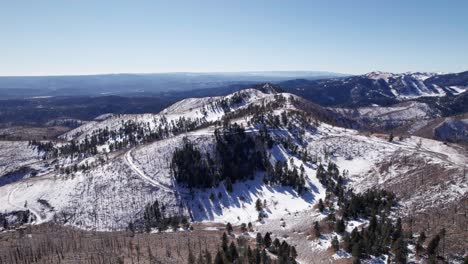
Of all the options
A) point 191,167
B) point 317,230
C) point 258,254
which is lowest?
point 317,230

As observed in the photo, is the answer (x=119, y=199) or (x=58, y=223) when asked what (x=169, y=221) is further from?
(x=58, y=223)

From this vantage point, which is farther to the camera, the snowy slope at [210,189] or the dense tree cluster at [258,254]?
the snowy slope at [210,189]

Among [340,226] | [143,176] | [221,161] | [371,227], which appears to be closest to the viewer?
[371,227]

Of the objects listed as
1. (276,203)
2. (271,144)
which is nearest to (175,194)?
(276,203)

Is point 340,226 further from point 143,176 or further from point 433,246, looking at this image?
point 143,176

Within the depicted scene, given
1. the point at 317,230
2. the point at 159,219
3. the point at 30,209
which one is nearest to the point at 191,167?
the point at 159,219

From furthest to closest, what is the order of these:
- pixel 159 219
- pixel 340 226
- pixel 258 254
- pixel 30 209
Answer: pixel 30 209
pixel 159 219
pixel 340 226
pixel 258 254

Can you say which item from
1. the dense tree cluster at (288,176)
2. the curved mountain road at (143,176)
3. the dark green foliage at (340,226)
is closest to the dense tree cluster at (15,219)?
the curved mountain road at (143,176)

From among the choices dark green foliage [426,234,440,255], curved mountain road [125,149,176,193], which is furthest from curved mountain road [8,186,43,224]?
dark green foliage [426,234,440,255]

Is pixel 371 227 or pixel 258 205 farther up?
pixel 371 227

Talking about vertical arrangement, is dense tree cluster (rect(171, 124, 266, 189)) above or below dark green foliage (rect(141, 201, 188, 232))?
above

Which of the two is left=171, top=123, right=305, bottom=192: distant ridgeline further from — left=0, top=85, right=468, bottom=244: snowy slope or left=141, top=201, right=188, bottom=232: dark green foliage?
left=141, top=201, right=188, bottom=232: dark green foliage

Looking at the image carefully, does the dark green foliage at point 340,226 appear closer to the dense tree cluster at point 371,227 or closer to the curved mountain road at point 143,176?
the dense tree cluster at point 371,227
